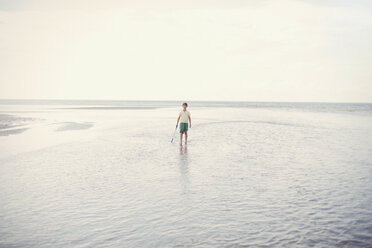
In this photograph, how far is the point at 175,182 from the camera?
8.59 metres

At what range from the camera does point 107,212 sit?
6.24 m

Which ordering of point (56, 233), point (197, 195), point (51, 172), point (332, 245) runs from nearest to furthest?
point (332, 245) < point (56, 233) < point (197, 195) < point (51, 172)

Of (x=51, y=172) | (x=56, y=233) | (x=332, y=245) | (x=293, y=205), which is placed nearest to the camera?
(x=332, y=245)

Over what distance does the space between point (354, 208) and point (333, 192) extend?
1161 millimetres

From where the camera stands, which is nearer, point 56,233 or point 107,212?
point 56,233

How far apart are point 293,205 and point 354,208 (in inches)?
51.0

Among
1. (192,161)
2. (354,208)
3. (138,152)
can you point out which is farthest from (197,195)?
(138,152)

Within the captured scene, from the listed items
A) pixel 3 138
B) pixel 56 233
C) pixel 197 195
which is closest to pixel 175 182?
pixel 197 195

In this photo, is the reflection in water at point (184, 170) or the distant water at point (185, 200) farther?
the reflection in water at point (184, 170)

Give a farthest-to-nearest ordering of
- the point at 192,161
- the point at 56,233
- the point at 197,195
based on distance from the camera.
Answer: the point at 192,161
the point at 197,195
the point at 56,233

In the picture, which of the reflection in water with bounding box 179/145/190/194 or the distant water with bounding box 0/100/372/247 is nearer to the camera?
the distant water with bounding box 0/100/372/247

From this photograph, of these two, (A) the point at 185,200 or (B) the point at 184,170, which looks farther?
(B) the point at 184,170

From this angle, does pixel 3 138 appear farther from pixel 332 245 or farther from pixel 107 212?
pixel 332 245

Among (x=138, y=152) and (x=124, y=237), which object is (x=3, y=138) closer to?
(x=138, y=152)
